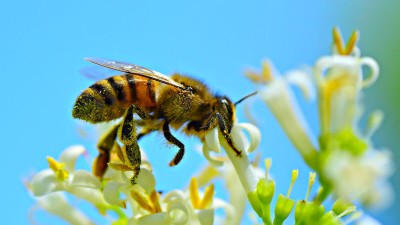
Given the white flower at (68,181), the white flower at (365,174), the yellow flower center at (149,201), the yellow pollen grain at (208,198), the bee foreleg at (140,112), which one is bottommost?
the white flower at (365,174)

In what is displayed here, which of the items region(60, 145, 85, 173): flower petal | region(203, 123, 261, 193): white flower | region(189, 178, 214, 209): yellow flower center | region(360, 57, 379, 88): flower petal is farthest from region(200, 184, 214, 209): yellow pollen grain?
region(360, 57, 379, 88): flower petal

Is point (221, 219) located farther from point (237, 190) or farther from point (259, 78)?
point (259, 78)

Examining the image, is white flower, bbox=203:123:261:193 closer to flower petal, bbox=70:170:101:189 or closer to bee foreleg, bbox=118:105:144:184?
bee foreleg, bbox=118:105:144:184

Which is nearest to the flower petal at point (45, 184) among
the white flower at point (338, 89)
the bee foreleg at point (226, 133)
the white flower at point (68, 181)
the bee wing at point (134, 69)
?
the white flower at point (68, 181)

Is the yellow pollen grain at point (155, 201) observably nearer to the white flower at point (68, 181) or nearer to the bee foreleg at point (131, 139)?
the bee foreleg at point (131, 139)

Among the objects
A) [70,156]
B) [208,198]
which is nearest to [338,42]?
[208,198]

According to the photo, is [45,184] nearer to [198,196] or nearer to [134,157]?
[134,157]

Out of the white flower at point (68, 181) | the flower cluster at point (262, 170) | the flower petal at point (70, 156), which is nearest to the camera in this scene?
the flower cluster at point (262, 170)
